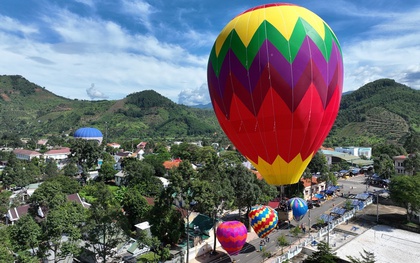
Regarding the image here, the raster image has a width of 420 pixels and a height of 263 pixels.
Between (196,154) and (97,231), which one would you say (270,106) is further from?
(196,154)

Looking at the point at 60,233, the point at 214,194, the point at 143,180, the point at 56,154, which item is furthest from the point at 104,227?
the point at 56,154

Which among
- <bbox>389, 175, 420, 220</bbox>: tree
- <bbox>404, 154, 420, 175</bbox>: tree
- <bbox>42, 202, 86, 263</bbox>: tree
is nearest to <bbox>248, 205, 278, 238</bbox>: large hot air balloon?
<bbox>42, 202, 86, 263</bbox>: tree

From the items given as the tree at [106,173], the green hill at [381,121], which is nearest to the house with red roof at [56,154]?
the tree at [106,173]

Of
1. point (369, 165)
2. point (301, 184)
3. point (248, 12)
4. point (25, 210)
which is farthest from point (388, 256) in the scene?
point (369, 165)

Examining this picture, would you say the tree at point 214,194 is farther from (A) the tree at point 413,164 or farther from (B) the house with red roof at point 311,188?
(A) the tree at point 413,164

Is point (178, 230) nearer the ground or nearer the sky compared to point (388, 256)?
nearer the sky

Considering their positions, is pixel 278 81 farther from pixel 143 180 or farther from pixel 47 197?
pixel 143 180
